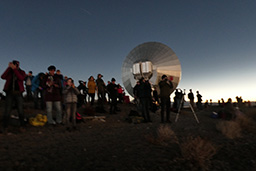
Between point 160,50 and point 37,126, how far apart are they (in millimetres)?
16128

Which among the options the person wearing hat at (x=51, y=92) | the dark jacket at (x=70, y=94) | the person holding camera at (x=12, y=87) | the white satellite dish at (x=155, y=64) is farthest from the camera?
the white satellite dish at (x=155, y=64)

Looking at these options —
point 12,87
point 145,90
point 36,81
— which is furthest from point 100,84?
point 12,87

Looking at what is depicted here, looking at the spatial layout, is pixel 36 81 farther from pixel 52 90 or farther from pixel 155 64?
pixel 155 64

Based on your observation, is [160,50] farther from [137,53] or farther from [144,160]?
[144,160]

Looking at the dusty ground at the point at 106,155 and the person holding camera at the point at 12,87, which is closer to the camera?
the dusty ground at the point at 106,155

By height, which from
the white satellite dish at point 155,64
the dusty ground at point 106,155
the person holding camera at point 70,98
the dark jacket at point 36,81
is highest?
the white satellite dish at point 155,64

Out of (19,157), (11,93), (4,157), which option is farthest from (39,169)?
(11,93)

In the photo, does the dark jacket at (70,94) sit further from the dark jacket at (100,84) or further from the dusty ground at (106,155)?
the dark jacket at (100,84)

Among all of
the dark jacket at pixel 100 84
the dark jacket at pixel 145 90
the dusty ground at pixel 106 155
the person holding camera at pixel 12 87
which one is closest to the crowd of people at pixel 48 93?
the person holding camera at pixel 12 87

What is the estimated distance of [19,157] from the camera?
3348 mm

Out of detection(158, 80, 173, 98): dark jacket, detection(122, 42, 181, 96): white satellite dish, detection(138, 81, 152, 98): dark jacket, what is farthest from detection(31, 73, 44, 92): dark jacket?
detection(122, 42, 181, 96): white satellite dish

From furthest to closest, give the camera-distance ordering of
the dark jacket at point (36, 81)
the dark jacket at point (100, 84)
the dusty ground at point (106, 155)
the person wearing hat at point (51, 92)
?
the dark jacket at point (100, 84)
the dark jacket at point (36, 81)
the person wearing hat at point (51, 92)
the dusty ground at point (106, 155)

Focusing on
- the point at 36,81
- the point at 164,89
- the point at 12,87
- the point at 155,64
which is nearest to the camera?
the point at 12,87

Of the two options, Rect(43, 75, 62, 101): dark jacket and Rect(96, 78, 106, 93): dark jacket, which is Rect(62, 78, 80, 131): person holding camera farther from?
Rect(96, 78, 106, 93): dark jacket
